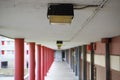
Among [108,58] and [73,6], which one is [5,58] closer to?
[108,58]

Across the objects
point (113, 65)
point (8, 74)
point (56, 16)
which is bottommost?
point (8, 74)

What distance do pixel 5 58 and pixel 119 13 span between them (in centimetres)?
3109

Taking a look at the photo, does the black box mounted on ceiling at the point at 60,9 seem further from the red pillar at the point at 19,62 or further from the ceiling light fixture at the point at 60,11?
the red pillar at the point at 19,62

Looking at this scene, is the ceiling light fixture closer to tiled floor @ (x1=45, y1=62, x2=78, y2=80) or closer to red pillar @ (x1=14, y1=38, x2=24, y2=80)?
red pillar @ (x1=14, y1=38, x2=24, y2=80)

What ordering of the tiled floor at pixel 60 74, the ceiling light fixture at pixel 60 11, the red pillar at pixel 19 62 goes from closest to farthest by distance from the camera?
the ceiling light fixture at pixel 60 11, the red pillar at pixel 19 62, the tiled floor at pixel 60 74

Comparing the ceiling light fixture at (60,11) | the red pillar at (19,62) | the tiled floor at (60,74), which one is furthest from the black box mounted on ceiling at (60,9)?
the tiled floor at (60,74)

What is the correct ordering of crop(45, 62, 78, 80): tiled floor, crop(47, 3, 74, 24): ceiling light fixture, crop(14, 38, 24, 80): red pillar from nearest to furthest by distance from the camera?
crop(47, 3, 74, 24): ceiling light fixture, crop(14, 38, 24, 80): red pillar, crop(45, 62, 78, 80): tiled floor

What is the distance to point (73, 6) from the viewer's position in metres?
2.84

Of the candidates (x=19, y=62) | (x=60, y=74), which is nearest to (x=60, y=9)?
(x=19, y=62)

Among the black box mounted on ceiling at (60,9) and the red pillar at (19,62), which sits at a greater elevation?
the black box mounted on ceiling at (60,9)

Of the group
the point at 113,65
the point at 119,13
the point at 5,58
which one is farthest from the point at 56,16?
the point at 5,58

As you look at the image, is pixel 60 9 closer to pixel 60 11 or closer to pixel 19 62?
pixel 60 11

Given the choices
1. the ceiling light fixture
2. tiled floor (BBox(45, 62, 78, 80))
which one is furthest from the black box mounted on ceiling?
tiled floor (BBox(45, 62, 78, 80))

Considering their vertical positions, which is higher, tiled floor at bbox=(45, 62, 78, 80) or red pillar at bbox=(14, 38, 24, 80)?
red pillar at bbox=(14, 38, 24, 80)
